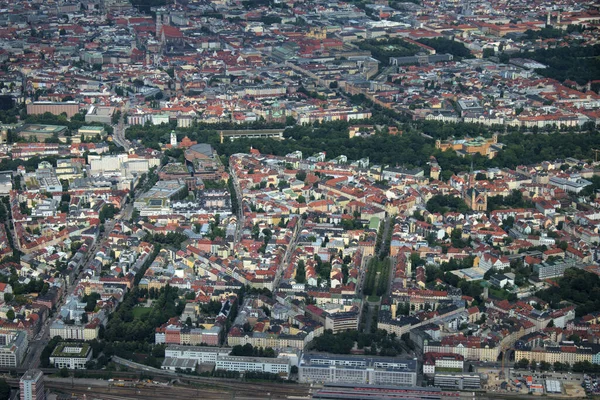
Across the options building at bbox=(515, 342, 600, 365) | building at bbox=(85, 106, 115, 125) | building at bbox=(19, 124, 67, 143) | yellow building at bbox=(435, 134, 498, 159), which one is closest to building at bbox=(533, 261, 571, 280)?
building at bbox=(515, 342, 600, 365)

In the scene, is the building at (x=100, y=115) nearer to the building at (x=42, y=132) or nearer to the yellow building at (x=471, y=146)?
the building at (x=42, y=132)

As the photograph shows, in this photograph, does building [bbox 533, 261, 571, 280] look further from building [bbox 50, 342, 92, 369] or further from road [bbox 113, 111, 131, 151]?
road [bbox 113, 111, 131, 151]

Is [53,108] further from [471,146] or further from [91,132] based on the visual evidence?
[471,146]

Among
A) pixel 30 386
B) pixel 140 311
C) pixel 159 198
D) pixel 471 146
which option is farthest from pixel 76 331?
pixel 471 146

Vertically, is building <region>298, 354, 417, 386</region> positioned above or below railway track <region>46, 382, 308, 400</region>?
above

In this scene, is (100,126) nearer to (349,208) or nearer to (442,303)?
(349,208)

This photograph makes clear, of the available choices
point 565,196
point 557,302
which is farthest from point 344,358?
point 565,196
